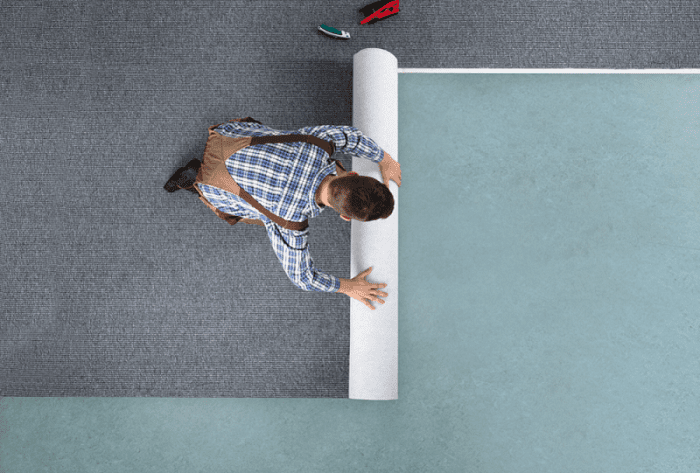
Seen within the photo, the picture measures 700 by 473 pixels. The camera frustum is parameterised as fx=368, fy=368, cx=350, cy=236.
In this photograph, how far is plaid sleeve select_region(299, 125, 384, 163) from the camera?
1020 millimetres

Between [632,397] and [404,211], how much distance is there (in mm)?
1057

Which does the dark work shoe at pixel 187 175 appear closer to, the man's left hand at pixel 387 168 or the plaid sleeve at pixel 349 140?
the plaid sleeve at pixel 349 140

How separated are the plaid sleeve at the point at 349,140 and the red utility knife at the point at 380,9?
0.64 meters

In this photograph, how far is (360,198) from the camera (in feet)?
2.75

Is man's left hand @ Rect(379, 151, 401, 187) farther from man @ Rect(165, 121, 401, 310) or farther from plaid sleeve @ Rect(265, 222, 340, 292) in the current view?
plaid sleeve @ Rect(265, 222, 340, 292)

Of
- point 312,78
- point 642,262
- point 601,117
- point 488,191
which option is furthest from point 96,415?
point 601,117

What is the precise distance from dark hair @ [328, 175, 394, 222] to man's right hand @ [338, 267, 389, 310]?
1.00 ft

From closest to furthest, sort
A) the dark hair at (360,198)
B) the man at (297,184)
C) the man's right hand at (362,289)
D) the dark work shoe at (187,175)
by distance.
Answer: the dark hair at (360,198)
the man at (297,184)
the man's right hand at (362,289)
the dark work shoe at (187,175)

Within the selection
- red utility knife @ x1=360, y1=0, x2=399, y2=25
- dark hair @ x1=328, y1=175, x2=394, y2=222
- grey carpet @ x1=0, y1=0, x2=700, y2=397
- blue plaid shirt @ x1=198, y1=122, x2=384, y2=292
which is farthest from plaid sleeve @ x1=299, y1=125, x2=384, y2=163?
red utility knife @ x1=360, y1=0, x2=399, y2=25

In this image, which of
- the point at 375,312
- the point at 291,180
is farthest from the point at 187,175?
the point at 375,312

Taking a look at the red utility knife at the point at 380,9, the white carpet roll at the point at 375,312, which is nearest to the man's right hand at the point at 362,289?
the white carpet roll at the point at 375,312

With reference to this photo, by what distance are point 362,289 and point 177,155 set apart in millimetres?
897

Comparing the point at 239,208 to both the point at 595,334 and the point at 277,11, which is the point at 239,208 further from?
the point at 595,334

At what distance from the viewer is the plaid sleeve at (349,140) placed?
1020 mm
